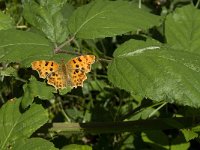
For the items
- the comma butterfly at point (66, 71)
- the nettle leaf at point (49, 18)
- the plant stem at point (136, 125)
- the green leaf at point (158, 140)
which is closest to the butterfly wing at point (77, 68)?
the comma butterfly at point (66, 71)

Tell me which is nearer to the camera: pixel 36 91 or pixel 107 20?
pixel 36 91

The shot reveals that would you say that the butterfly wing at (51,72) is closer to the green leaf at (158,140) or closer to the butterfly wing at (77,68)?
the butterfly wing at (77,68)

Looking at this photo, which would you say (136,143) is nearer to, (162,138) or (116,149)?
(116,149)

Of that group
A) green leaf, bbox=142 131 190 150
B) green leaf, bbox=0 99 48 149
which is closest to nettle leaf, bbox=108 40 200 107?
green leaf, bbox=0 99 48 149

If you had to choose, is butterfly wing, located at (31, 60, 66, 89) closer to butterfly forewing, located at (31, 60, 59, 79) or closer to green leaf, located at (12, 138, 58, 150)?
butterfly forewing, located at (31, 60, 59, 79)

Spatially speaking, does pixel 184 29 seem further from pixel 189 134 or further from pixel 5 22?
pixel 5 22

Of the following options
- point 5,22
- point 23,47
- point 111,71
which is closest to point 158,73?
point 111,71
